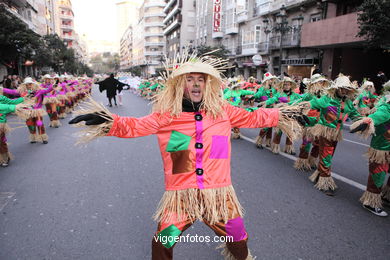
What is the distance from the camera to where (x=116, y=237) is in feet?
10.6

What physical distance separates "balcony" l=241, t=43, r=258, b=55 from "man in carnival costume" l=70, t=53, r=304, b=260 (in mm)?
31535

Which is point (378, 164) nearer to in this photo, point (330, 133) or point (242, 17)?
point (330, 133)

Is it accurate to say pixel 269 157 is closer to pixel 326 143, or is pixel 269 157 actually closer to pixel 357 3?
pixel 326 143

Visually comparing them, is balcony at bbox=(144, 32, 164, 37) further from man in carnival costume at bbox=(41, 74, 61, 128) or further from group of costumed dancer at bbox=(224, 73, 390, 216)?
group of costumed dancer at bbox=(224, 73, 390, 216)

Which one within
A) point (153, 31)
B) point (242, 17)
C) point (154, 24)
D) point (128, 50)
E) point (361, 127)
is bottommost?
point (361, 127)

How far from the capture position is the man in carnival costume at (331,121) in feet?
15.0

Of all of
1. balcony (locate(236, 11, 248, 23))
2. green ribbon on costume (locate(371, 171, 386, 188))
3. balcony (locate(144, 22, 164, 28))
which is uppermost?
balcony (locate(144, 22, 164, 28))

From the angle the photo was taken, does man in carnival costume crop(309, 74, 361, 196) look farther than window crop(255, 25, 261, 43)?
No

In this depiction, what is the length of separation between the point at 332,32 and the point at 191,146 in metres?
21.2

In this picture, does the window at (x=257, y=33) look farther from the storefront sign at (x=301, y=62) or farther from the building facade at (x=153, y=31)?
the building facade at (x=153, y=31)

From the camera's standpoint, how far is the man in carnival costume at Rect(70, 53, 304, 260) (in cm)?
224

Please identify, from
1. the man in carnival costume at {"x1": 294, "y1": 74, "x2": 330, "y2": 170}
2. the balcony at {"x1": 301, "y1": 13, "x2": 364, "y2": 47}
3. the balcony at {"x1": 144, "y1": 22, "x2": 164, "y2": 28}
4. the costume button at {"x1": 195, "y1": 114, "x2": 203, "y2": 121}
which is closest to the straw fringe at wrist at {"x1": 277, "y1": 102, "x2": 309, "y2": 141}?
the costume button at {"x1": 195, "y1": 114, "x2": 203, "y2": 121}

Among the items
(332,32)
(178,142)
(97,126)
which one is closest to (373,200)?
(178,142)

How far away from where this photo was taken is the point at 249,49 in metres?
32.9
